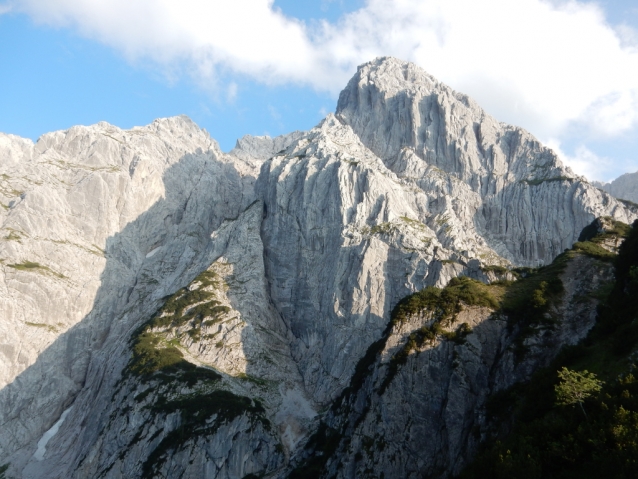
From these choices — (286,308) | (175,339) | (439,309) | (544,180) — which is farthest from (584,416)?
(544,180)

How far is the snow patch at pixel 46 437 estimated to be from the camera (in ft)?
411

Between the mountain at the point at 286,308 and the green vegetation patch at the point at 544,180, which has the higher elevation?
the green vegetation patch at the point at 544,180

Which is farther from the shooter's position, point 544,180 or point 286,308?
point 544,180

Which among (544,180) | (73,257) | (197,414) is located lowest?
(197,414)

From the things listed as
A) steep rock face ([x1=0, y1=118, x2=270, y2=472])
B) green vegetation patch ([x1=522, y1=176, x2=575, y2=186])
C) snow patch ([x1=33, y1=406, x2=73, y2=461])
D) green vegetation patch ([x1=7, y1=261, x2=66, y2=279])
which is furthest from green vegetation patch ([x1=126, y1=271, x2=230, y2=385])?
green vegetation patch ([x1=522, y1=176, x2=575, y2=186])

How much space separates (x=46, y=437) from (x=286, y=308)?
66.7 m

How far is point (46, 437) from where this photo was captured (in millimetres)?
130625

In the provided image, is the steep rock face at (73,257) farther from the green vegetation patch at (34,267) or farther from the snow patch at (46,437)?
the snow patch at (46,437)

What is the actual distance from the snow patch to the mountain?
49cm

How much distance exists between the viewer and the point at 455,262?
131m

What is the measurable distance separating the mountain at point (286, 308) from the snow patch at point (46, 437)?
1.62 ft

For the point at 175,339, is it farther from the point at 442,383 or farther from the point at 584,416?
the point at 584,416

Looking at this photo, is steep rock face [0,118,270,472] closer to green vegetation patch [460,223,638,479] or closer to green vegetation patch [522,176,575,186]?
green vegetation patch [522,176,575,186]

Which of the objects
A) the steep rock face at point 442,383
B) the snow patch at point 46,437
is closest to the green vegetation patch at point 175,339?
the snow patch at point 46,437
